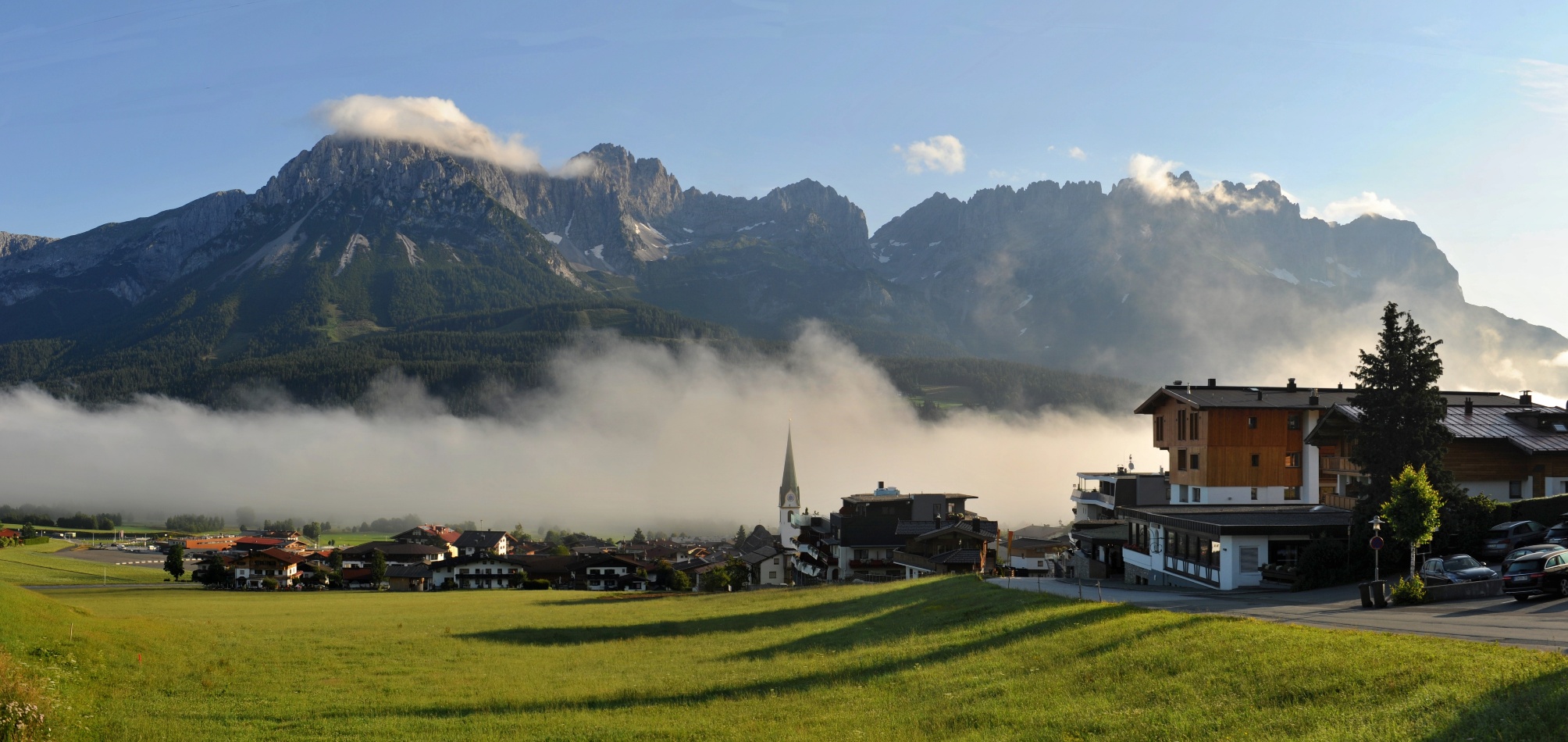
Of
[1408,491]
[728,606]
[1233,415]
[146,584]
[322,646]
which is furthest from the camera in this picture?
[146,584]

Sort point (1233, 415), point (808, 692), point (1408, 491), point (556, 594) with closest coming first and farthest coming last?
1. point (808, 692)
2. point (1408, 491)
3. point (1233, 415)
4. point (556, 594)

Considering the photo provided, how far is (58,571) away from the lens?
113m

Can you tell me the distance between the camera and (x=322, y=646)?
39375 millimetres

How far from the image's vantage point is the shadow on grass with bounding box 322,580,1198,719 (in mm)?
26438

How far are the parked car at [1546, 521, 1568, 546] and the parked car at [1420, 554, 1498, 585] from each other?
Answer: 5039mm

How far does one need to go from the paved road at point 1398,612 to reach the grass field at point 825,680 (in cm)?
244

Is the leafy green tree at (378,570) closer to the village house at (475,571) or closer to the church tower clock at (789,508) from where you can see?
the village house at (475,571)

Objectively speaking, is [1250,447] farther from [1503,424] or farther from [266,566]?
[266,566]

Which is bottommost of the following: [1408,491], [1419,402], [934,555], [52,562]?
[52,562]

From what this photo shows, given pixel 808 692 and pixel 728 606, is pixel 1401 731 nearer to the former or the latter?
pixel 808 692

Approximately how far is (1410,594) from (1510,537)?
56.3 feet

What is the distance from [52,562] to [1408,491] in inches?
6053

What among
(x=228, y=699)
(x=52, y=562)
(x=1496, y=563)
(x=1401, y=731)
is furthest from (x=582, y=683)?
(x=52, y=562)

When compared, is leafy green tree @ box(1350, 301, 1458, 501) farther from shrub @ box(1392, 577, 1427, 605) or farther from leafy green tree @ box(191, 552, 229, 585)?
leafy green tree @ box(191, 552, 229, 585)
